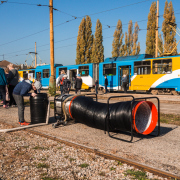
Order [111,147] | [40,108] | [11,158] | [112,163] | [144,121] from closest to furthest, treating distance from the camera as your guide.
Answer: [112,163], [11,158], [111,147], [144,121], [40,108]

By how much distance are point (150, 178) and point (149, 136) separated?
8.45 ft

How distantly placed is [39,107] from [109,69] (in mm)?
16166

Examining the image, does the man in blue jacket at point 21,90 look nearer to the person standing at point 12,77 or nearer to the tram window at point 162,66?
the person standing at point 12,77

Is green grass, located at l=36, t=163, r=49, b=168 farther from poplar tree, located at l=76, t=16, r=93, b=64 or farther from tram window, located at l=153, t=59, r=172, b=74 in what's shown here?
poplar tree, located at l=76, t=16, r=93, b=64

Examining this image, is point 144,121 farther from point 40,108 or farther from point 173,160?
point 40,108

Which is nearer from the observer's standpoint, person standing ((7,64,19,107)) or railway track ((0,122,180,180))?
railway track ((0,122,180,180))

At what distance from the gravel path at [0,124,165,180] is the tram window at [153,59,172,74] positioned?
1516 centimetres

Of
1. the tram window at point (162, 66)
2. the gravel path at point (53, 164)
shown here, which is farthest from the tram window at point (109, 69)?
the gravel path at point (53, 164)

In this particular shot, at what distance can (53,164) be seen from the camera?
4004 millimetres

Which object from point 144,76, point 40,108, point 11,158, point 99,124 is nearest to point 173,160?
point 99,124

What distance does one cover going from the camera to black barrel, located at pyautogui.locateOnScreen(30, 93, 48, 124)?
7.18 meters

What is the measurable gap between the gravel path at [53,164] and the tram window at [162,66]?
49.7 feet

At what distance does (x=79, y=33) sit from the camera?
48844mm

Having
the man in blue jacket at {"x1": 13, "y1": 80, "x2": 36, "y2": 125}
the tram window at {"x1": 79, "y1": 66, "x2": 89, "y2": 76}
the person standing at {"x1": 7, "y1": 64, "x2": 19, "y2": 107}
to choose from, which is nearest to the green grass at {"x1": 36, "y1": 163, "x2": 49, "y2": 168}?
the man in blue jacket at {"x1": 13, "y1": 80, "x2": 36, "y2": 125}
